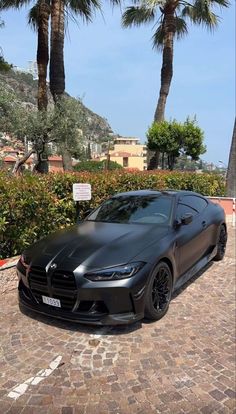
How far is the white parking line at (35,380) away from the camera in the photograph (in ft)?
8.93

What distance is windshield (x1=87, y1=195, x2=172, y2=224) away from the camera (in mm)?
4582

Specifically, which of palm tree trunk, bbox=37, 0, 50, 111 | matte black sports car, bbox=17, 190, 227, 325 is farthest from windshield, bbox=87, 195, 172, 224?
palm tree trunk, bbox=37, 0, 50, 111

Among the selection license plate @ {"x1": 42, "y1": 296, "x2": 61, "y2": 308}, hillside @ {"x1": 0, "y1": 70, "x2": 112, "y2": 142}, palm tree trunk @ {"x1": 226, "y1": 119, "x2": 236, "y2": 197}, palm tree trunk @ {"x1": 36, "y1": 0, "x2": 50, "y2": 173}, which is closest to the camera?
license plate @ {"x1": 42, "y1": 296, "x2": 61, "y2": 308}

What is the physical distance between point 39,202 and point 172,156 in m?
15.5

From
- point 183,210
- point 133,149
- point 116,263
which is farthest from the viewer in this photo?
point 133,149

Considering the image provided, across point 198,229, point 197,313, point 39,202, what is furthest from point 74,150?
point 197,313

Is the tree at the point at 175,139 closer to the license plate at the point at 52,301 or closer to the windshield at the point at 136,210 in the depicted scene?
the windshield at the point at 136,210

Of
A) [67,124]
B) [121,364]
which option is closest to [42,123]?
[67,124]

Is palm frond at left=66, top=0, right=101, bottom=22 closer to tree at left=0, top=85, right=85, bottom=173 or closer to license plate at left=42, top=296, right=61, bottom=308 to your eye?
tree at left=0, top=85, right=85, bottom=173

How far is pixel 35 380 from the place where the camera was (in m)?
2.88

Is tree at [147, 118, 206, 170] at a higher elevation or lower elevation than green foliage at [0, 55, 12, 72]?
lower

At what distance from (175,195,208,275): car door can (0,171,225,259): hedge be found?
2.10 metres

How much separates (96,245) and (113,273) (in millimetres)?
478

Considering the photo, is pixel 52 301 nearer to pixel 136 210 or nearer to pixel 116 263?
pixel 116 263
